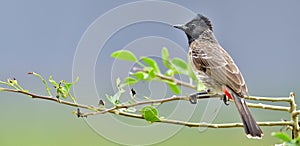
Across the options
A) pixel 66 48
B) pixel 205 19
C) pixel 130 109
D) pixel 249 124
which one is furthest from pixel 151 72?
pixel 66 48

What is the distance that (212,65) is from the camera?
1.74 meters

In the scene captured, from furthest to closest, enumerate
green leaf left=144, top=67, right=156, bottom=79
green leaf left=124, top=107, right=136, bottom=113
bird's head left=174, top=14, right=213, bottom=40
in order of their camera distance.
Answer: bird's head left=174, top=14, right=213, bottom=40, green leaf left=124, top=107, right=136, bottom=113, green leaf left=144, top=67, right=156, bottom=79

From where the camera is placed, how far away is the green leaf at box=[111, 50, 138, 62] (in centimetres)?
108

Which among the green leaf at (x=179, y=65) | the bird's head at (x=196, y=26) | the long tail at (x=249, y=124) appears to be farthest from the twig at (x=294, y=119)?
the bird's head at (x=196, y=26)

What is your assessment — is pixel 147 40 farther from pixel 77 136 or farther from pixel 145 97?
pixel 77 136

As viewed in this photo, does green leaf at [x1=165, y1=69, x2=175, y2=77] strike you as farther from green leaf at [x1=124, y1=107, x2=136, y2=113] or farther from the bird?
the bird

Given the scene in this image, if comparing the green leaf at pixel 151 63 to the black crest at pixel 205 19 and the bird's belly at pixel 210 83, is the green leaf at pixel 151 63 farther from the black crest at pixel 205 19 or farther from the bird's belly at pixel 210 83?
the black crest at pixel 205 19

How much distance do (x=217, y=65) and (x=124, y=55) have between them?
0.66 m

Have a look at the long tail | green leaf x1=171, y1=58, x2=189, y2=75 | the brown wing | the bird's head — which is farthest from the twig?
the bird's head

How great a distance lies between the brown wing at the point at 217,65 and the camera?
1574 millimetres

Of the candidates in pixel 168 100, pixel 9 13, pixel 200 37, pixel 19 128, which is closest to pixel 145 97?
pixel 168 100

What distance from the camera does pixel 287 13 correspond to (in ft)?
36.2

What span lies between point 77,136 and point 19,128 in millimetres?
920

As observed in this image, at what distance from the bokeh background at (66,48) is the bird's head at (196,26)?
1.76 metres
